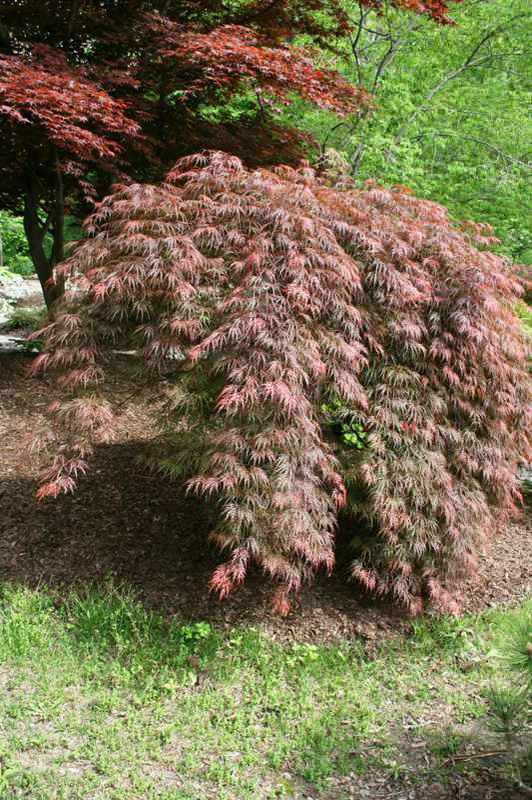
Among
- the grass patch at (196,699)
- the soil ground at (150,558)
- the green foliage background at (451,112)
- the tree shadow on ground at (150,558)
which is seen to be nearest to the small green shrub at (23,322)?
the soil ground at (150,558)

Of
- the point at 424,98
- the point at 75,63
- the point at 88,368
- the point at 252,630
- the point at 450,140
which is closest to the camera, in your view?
the point at 88,368

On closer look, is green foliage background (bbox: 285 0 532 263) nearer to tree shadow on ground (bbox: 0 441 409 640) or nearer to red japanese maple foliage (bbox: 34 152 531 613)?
red japanese maple foliage (bbox: 34 152 531 613)

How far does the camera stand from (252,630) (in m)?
4.20

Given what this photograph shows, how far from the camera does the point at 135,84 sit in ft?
19.0

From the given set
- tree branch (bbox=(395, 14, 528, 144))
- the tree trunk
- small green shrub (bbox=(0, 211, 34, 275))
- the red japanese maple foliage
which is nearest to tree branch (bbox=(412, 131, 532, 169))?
tree branch (bbox=(395, 14, 528, 144))

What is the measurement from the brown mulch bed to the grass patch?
167 mm

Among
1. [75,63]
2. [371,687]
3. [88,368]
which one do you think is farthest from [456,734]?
[75,63]

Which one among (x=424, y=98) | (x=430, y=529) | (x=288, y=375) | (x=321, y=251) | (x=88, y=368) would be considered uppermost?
(x=424, y=98)

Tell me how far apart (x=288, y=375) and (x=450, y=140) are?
32.1 ft

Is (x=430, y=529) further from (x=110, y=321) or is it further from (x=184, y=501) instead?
(x=110, y=321)

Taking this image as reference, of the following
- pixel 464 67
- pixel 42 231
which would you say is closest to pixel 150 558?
pixel 42 231

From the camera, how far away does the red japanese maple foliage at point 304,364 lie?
11.8ft

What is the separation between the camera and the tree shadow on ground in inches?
172

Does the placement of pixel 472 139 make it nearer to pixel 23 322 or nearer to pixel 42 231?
Result: pixel 42 231
